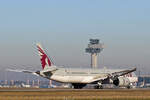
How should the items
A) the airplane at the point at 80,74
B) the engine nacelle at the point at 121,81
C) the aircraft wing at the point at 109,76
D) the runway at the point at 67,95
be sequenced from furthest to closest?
the engine nacelle at the point at 121,81 → the aircraft wing at the point at 109,76 → the airplane at the point at 80,74 → the runway at the point at 67,95

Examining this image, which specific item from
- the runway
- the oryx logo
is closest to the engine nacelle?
the oryx logo

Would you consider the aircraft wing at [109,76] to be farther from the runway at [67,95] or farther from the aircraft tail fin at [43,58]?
the runway at [67,95]

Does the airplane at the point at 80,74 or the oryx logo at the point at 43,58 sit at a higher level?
the oryx logo at the point at 43,58

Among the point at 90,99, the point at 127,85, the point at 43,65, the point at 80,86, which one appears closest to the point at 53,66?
the point at 43,65

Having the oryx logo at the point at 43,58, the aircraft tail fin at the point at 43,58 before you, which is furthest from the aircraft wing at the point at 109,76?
the oryx logo at the point at 43,58

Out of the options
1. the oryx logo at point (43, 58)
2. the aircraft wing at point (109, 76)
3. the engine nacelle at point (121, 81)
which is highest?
the oryx logo at point (43, 58)

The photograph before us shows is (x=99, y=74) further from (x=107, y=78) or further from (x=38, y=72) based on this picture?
(x=38, y=72)

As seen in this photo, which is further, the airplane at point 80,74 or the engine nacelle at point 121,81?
the engine nacelle at point 121,81

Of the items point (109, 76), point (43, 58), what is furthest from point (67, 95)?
point (109, 76)

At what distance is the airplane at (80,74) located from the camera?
105562mm

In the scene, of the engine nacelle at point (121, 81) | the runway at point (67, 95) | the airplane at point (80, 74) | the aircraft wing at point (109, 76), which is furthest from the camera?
the engine nacelle at point (121, 81)

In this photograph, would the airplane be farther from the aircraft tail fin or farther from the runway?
the runway

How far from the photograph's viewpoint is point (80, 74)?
4289 inches

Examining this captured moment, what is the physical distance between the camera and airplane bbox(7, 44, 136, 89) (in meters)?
106
